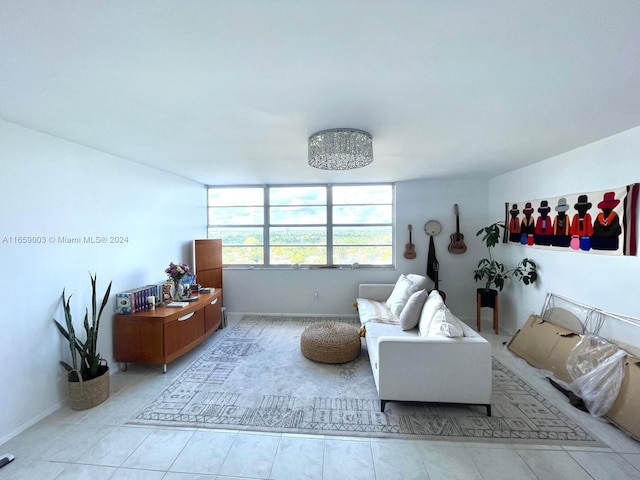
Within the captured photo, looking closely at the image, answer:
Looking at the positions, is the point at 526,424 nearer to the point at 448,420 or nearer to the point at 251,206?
the point at 448,420

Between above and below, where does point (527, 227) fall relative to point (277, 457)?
above

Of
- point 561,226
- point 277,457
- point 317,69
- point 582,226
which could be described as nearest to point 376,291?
point 561,226

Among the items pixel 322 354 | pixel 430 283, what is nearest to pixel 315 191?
pixel 430 283

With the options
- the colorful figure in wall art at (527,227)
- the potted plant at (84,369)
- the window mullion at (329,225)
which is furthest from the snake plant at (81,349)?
the colorful figure in wall art at (527,227)

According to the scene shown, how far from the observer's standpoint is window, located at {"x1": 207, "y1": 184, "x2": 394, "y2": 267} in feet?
15.9

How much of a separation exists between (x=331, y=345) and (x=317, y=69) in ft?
8.65

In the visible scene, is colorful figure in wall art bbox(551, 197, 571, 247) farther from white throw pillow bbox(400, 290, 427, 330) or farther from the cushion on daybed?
white throw pillow bbox(400, 290, 427, 330)

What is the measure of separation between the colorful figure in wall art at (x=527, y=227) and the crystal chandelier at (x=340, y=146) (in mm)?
2574

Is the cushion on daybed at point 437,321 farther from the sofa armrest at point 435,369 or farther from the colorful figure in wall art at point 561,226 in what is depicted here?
the colorful figure in wall art at point 561,226

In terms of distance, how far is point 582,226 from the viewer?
8.87 feet

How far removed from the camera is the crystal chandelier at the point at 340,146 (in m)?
2.14

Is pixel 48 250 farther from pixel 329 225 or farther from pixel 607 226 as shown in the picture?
pixel 607 226

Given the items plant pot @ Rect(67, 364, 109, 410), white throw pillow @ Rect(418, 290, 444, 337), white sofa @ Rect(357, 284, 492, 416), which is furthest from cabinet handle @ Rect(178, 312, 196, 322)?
white throw pillow @ Rect(418, 290, 444, 337)

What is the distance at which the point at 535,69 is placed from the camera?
1.37 meters
